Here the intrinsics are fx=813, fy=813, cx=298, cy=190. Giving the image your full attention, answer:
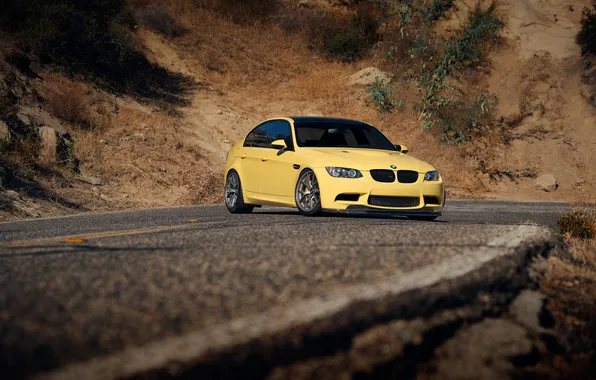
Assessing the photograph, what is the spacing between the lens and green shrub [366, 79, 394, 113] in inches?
1166

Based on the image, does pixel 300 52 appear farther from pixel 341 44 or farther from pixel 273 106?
pixel 273 106

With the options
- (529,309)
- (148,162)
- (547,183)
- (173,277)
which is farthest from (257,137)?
(547,183)

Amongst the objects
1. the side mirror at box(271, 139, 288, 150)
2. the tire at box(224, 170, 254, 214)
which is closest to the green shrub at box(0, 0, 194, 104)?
the tire at box(224, 170, 254, 214)

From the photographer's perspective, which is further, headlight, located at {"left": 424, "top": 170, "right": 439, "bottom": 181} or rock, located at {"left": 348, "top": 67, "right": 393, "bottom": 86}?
rock, located at {"left": 348, "top": 67, "right": 393, "bottom": 86}

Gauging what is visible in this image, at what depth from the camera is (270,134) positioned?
13.9 meters

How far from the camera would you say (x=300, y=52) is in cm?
3656

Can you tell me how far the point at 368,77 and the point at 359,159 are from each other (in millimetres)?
22538

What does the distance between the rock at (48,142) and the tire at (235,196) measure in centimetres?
739

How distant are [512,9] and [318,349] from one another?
38.6m

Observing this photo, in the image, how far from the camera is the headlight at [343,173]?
11.6 m

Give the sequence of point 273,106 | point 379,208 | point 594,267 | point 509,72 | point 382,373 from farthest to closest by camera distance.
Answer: point 509,72 < point 273,106 < point 379,208 < point 594,267 < point 382,373

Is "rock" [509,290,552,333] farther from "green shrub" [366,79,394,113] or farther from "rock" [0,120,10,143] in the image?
"green shrub" [366,79,394,113]

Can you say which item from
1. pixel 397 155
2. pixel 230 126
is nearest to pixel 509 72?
pixel 230 126

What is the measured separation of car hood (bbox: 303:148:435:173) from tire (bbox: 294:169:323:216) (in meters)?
0.23
